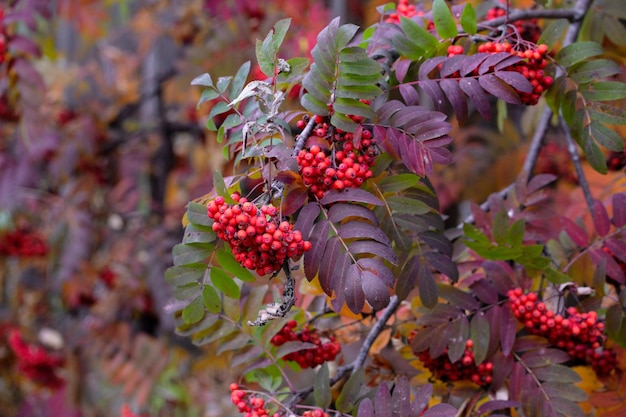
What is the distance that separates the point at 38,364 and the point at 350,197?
2.49m

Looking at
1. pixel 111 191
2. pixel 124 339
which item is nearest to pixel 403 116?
pixel 124 339

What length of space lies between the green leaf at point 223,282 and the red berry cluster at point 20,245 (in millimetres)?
2140

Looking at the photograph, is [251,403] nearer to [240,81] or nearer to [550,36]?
[240,81]

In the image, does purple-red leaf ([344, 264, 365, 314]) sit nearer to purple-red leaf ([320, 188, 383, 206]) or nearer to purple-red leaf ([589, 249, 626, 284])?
purple-red leaf ([320, 188, 383, 206])

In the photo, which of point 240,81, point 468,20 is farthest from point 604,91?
point 240,81

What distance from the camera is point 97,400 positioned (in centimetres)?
345

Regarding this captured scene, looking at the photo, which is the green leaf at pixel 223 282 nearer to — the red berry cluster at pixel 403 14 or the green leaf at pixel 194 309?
the green leaf at pixel 194 309

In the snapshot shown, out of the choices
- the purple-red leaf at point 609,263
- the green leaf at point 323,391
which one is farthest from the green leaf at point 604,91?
the green leaf at point 323,391

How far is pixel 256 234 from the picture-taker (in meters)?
0.73

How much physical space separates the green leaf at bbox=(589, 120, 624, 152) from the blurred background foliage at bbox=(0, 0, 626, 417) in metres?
1.18

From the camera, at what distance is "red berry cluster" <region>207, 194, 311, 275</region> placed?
2.39 feet

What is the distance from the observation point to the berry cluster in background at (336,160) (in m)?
0.80

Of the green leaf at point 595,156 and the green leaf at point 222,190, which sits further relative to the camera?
the green leaf at point 595,156

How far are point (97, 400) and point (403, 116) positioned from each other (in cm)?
316
